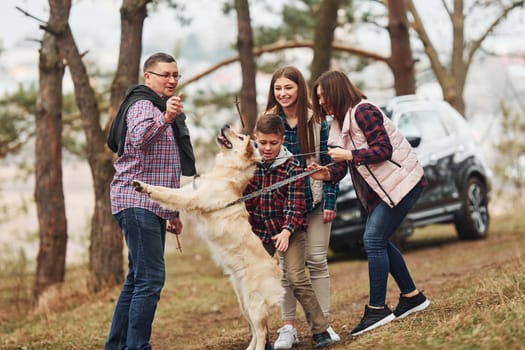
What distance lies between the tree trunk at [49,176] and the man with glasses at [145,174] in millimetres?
6350

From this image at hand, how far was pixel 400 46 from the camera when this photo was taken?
12992 mm

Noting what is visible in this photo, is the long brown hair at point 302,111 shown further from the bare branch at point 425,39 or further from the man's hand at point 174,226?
the bare branch at point 425,39

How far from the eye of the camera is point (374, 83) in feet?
95.0

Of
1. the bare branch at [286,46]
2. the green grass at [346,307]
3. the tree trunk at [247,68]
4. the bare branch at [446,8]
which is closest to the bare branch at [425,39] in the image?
the bare branch at [446,8]

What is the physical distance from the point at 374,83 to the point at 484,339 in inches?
1004

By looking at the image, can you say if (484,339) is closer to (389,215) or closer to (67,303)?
(389,215)

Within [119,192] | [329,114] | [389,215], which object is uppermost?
[329,114]

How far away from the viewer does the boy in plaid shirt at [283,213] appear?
514cm

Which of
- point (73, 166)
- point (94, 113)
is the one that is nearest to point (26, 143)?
point (73, 166)

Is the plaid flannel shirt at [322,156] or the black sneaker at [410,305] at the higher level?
the plaid flannel shirt at [322,156]

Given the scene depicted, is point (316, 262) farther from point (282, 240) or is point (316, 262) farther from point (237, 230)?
point (237, 230)

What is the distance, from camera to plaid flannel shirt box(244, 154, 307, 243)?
522 cm

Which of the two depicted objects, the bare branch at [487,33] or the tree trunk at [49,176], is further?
the bare branch at [487,33]

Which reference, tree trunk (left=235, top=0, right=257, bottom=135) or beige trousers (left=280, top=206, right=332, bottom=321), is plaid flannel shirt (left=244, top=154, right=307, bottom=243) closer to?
beige trousers (left=280, top=206, right=332, bottom=321)
